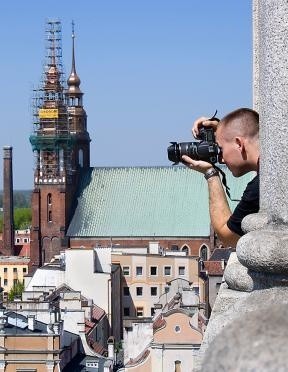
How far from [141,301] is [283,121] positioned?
4827cm

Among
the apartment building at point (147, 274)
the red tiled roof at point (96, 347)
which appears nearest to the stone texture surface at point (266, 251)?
the red tiled roof at point (96, 347)

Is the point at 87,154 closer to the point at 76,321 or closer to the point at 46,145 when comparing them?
the point at 46,145

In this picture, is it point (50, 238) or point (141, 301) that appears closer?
point (141, 301)

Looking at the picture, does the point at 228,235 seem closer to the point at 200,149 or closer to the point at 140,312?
the point at 200,149

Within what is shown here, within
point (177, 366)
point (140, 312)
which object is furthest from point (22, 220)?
point (177, 366)

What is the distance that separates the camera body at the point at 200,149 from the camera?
13.8ft

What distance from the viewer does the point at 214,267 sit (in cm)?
4444

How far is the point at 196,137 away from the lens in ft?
14.7

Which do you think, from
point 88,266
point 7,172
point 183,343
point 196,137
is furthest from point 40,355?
point 7,172

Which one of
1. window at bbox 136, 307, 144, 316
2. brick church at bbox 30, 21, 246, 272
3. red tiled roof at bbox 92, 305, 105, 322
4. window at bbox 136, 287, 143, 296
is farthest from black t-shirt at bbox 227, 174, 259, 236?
brick church at bbox 30, 21, 246, 272

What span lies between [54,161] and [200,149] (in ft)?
191

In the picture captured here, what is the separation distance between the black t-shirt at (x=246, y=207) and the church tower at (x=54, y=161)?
56.4 meters

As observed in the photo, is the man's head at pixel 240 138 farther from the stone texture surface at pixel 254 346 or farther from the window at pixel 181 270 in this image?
the window at pixel 181 270

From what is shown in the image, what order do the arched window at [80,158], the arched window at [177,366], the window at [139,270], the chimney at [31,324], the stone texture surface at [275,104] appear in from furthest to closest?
the arched window at [80,158] → the window at [139,270] → the chimney at [31,324] → the arched window at [177,366] → the stone texture surface at [275,104]
